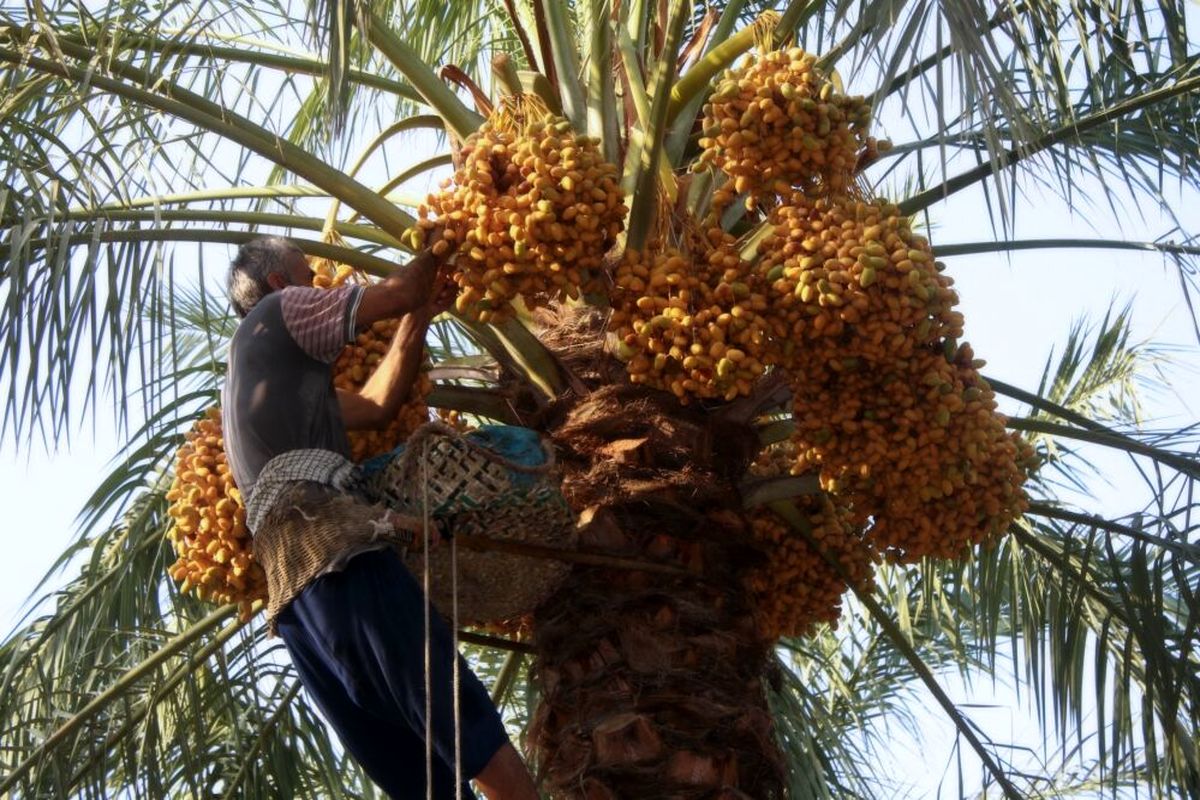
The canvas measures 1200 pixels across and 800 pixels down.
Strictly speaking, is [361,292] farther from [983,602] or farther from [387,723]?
[983,602]

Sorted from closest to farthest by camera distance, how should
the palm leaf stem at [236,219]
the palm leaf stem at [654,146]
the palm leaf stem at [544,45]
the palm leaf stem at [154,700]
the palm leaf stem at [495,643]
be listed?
1. the palm leaf stem at [654,146]
2. the palm leaf stem at [236,219]
3. the palm leaf stem at [495,643]
4. the palm leaf stem at [154,700]
5. the palm leaf stem at [544,45]

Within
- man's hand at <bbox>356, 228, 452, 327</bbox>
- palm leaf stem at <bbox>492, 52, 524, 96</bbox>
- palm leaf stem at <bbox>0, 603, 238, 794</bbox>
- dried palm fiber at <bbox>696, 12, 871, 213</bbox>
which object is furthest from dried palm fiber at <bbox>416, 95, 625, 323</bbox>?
palm leaf stem at <bbox>0, 603, 238, 794</bbox>

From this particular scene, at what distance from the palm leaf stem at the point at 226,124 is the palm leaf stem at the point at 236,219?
0.43 feet

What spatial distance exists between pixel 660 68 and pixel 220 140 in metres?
1.39

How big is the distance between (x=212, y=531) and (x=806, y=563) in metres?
1.43

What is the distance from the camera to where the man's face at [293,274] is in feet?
13.5

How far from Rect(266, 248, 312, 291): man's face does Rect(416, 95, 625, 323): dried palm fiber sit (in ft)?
1.46

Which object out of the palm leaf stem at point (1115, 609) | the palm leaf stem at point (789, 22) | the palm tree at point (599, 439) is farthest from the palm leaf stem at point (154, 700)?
the palm leaf stem at point (1115, 609)

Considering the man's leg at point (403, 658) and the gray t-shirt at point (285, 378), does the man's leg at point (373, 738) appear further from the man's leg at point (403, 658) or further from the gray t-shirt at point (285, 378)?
the gray t-shirt at point (285, 378)

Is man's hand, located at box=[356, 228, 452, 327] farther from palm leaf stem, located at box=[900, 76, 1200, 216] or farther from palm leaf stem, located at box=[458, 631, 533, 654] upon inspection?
palm leaf stem, located at box=[900, 76, 1200, 216]

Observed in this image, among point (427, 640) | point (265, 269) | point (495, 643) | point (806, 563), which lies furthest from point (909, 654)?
point (265, 269)

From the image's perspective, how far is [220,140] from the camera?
4703 mm

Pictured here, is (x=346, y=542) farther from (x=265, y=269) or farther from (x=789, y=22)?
(x=789, y=22)

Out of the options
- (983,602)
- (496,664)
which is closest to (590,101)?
(983,602)
